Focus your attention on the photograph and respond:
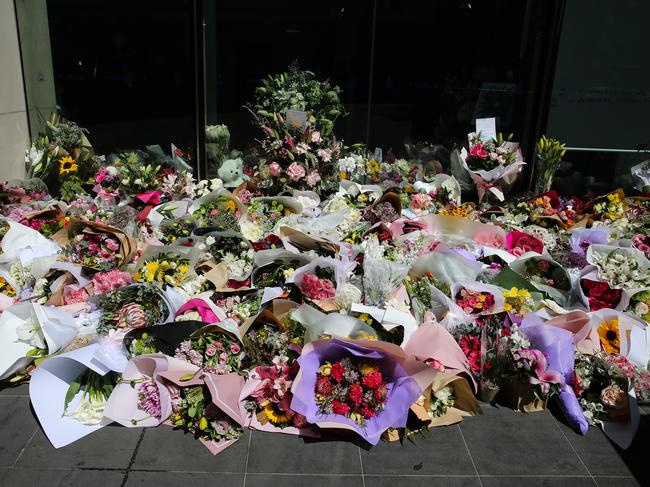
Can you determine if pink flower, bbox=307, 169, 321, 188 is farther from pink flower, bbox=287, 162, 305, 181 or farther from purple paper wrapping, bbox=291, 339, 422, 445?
purple paper wrapping, bbox=291, 339, 422, 445

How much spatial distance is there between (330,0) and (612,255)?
11.9ft

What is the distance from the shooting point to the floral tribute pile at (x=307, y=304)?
292 cm

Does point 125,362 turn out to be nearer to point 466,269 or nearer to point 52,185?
point 466,269

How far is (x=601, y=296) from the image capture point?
12.3 ft

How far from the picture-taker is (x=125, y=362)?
311cm

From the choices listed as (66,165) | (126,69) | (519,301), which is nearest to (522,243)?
(519,301)

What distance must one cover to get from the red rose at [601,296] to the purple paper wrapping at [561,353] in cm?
67

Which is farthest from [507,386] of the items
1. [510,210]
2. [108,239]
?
[108,239]

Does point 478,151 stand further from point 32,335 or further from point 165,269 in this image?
point 32,335

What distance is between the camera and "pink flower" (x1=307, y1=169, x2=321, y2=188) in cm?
520

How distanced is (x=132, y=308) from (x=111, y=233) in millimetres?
884

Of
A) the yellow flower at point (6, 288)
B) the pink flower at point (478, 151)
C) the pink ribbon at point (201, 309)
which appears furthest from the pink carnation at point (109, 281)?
the pink flower at point (478, 151)

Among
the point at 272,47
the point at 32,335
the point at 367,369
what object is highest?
the point at 272,47

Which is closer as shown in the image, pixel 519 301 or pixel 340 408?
pixel 340 408
